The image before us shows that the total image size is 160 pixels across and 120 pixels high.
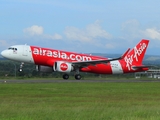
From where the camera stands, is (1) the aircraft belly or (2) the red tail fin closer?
(1) the aircraft belly

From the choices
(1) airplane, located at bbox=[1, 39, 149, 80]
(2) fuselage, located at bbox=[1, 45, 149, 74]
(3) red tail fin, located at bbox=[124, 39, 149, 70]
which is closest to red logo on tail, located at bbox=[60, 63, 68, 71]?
(1) airplane, located at bbox=[1, 39, 149, 80]

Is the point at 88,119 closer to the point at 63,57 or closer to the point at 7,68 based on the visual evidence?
the point at 63,57

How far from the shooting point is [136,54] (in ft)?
208

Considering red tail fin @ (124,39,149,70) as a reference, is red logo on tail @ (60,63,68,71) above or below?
below

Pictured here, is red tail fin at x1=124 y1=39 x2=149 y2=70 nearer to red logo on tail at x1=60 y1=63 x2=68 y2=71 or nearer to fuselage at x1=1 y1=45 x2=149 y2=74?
fuselage at x1=1 y1=45 x2=149 y2=74

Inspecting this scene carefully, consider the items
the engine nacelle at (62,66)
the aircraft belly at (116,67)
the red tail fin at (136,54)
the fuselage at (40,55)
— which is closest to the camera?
the fuselage at (40,55)

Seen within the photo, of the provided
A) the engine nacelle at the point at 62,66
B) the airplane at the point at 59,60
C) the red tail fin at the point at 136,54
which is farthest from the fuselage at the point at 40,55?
the red tail fin at the point at 136,54

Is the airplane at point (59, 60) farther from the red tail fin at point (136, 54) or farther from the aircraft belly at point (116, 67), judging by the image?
the red tail fin at point (136, 54)

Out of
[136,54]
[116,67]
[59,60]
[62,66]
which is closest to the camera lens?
[62,66]

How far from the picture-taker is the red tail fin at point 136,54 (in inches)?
2482

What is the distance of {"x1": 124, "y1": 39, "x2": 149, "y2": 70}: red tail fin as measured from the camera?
2482 inches

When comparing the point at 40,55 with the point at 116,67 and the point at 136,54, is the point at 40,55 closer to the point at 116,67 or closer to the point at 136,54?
the point at 116,67

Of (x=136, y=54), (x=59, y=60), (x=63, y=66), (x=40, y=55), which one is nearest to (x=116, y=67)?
(x=136, y=54)

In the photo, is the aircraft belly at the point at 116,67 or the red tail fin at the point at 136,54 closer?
the aircraft belly at the point at 116,67
